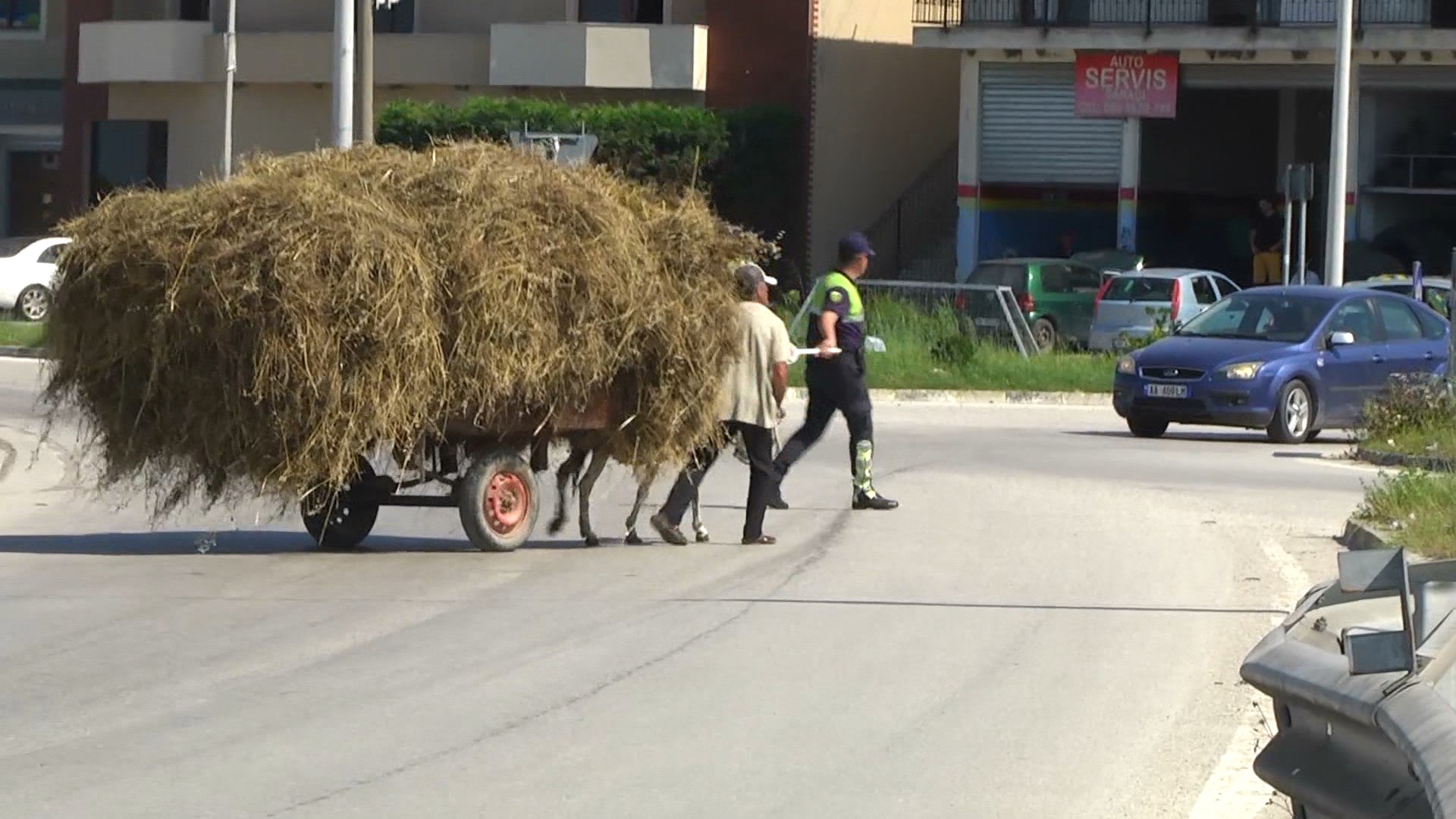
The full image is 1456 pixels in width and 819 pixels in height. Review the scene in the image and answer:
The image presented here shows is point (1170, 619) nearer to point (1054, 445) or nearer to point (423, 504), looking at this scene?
point (423, 504)

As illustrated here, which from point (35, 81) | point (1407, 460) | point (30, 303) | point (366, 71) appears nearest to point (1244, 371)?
point (1407, 460)

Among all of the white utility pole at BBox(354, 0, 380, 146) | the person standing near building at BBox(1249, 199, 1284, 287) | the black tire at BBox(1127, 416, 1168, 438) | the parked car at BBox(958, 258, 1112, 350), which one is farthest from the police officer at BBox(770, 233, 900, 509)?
the person standing near building at BBox(1249, 199, 1284, 287)

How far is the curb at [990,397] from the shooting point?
2762 centimetres

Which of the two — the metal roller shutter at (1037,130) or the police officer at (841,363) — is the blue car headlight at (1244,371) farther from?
the metal roller shutter at (1037,130)

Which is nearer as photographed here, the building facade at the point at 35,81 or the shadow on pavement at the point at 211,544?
the shadow on pavement at the point at 211,544

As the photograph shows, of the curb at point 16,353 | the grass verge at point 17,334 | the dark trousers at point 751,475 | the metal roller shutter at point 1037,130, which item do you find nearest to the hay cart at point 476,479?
the dark trousers at point 751,475

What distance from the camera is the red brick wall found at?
159 ft

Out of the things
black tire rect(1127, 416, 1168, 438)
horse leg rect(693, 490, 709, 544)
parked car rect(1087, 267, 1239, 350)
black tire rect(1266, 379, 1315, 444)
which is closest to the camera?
horse leg rect(693, 490, 709, 544)

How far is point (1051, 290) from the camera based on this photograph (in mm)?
36062

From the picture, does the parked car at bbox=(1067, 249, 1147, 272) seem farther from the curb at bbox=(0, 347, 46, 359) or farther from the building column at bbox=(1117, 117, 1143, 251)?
the curb at bbox=(0, 347, 46, 359)

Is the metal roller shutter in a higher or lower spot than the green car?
higher

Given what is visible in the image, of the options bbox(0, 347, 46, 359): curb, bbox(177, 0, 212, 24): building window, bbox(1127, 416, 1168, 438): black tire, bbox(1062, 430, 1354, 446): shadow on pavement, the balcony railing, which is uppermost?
bbox(177, 0, 212, 24): building window

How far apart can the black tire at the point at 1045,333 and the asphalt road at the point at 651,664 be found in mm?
18398

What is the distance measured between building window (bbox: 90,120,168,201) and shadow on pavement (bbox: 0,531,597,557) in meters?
34.5
